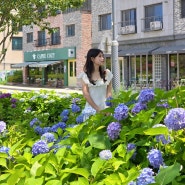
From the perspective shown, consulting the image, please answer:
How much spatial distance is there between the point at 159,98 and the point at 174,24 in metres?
26.7

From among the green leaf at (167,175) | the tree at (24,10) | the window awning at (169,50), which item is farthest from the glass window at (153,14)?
the green leaf at (167,175)

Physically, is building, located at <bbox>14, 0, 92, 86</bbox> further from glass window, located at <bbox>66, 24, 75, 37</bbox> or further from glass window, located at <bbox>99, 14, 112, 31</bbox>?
glass window, located at <bbox>99, 14, 112, 31</bbox>

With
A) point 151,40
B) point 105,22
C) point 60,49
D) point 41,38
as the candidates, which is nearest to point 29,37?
point 41,38

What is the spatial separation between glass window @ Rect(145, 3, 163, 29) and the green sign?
984 cm

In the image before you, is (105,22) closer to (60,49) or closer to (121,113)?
(60,49)

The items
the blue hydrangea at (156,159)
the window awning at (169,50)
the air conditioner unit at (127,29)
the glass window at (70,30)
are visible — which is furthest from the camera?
the glass window at (70,30)

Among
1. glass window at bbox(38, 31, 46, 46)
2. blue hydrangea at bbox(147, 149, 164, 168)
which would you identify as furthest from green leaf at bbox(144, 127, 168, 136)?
glass window at bbox(38, 31, 46, 46)

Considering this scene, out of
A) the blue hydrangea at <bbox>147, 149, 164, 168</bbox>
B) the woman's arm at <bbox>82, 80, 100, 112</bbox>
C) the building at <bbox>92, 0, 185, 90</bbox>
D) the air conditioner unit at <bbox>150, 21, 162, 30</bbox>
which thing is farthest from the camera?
the air conditioner unit at <bbox>150, 21, 162, 30</bbox>

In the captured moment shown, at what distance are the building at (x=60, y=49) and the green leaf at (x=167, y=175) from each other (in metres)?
36.5

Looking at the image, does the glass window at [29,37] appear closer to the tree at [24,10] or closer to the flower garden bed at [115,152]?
the tree at [24,10]

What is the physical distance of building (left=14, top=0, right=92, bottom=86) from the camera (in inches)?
1522

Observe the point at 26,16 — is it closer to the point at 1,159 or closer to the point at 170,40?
the point at 1,159

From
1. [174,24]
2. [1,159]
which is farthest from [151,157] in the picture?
[174,24]

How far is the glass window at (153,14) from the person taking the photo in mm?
30031
